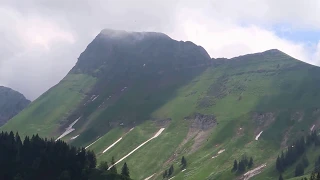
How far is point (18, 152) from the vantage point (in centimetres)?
14862

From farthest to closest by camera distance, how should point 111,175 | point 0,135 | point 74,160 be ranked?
Result: 1. point 0,135
2. point 74,160
3. point 111,175

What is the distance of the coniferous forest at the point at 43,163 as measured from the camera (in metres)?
137

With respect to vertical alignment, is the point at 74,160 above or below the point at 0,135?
below

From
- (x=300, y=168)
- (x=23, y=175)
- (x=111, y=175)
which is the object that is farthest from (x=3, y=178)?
(x=300, y=168)

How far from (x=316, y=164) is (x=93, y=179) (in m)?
118

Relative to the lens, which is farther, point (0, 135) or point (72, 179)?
point (0, 135)

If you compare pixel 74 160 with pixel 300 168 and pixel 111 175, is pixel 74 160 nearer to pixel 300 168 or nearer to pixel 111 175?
pixel 111 175

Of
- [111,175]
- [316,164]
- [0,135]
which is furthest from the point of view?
[316,164]

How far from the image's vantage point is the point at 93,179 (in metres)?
137

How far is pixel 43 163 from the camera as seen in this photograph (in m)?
140

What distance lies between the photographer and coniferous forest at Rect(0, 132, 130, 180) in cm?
13738

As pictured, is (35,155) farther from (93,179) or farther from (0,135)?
(93,179)

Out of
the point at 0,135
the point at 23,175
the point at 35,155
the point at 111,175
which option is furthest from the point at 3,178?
the point at 111,175

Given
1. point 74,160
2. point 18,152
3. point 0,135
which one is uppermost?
point 0,135
